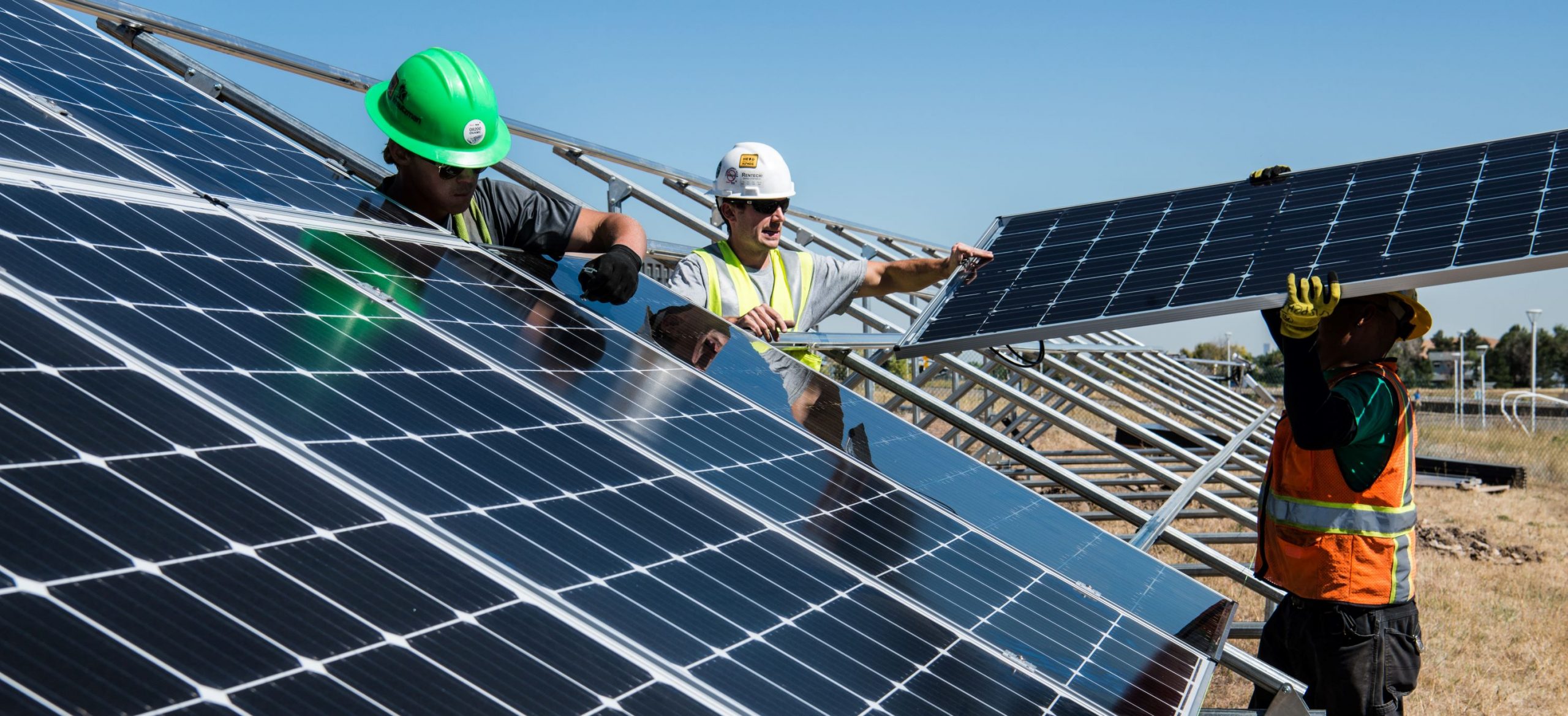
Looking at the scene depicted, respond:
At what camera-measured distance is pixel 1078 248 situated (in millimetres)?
6742

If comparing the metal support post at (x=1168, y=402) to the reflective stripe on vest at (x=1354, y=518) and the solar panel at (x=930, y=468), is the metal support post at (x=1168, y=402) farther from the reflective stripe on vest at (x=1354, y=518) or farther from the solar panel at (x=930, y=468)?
the solar panel at (x=930, y=468)

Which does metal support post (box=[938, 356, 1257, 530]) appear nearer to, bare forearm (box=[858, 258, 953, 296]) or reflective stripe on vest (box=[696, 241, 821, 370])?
bare forearm (box=[858, 258, 953, 296])

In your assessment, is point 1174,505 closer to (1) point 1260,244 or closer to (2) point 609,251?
(1) point 1260,244

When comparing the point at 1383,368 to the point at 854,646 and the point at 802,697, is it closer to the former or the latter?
the point at 854,646

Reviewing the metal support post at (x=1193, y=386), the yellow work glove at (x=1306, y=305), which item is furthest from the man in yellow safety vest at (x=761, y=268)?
the metal support post at (x=1193, y=386)

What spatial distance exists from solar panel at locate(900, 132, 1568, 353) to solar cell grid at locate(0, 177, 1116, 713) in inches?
110

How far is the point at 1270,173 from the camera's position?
22.5ft

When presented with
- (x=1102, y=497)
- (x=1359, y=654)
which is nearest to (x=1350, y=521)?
(x=1359, y=654)

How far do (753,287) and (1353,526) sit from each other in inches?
111

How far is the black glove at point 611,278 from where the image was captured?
477 cm

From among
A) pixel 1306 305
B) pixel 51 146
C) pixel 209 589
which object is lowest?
pixel 209 589

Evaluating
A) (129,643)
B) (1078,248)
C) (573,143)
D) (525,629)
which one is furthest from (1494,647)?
(129,643)

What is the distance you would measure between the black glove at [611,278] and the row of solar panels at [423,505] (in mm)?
79

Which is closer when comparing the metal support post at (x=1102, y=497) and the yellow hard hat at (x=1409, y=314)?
the metal support post at (x=1102, y=497)
